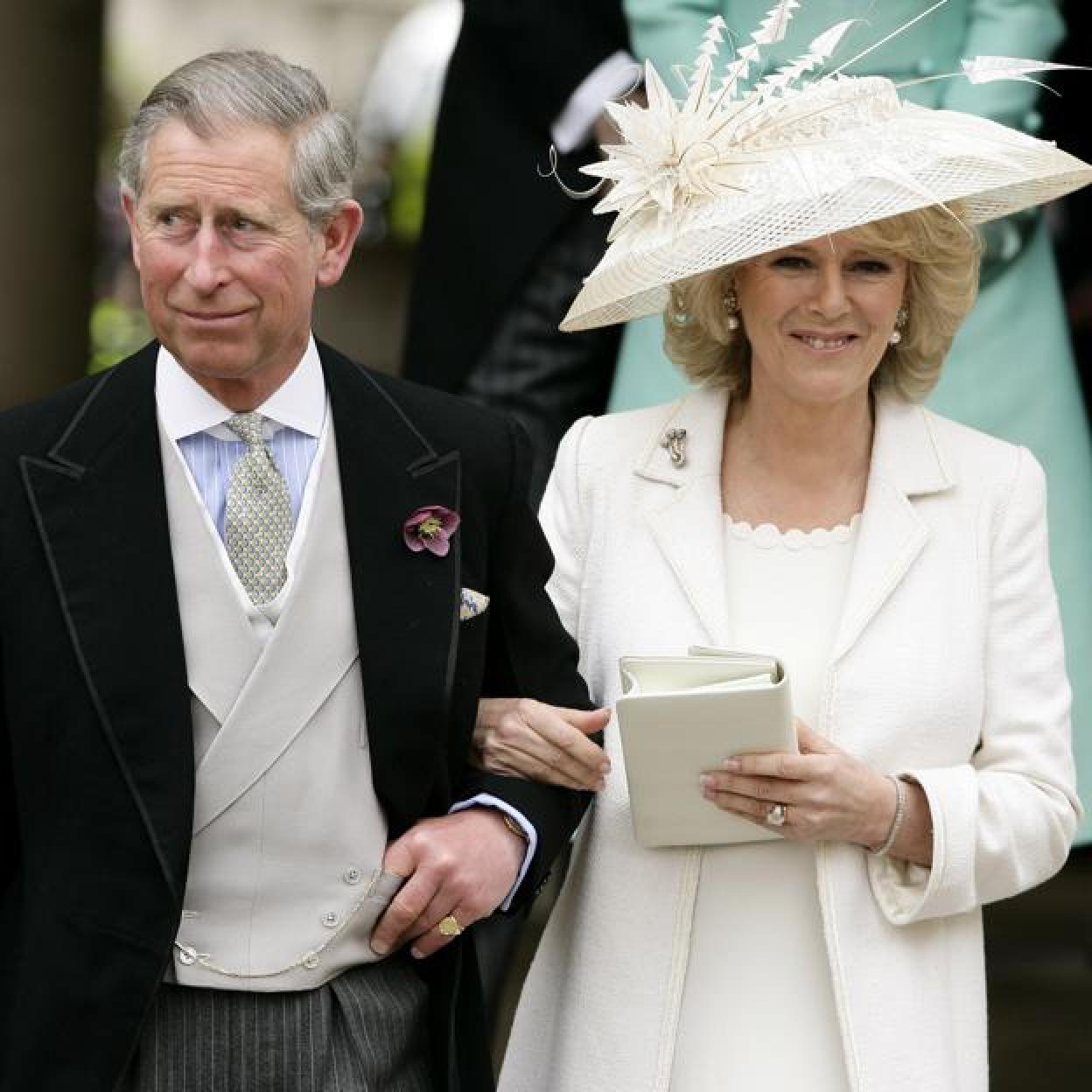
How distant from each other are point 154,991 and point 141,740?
0.28 meters

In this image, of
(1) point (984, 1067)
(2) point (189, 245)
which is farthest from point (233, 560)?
(1) point (984, 1067)

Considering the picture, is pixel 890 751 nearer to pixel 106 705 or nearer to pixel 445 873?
pixel 445 873

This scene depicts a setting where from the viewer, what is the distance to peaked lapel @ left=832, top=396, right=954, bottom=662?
3.13 m

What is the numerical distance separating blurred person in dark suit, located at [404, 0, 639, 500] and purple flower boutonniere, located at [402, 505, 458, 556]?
6.43 ft

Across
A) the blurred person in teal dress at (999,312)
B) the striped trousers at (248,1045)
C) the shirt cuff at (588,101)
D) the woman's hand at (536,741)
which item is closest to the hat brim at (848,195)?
the woman's hand at (536,741)

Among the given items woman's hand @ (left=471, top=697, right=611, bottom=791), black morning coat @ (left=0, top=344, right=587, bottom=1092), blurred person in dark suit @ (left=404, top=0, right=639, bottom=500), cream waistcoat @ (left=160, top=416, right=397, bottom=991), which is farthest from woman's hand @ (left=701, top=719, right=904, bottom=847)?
blurred person in dark suit @ (left=404, top=0, right=639, bottom=500)

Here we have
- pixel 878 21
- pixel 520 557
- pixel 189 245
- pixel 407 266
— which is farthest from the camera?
pixel 407 266

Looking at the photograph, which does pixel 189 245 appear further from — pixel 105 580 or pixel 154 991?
pixel 154 991

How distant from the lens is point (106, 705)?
262cm

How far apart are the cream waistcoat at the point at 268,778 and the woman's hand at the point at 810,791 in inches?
19.2

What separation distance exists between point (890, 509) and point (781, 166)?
477 mm

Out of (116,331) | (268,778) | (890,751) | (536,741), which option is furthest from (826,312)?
(116,331)

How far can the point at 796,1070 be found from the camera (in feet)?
10.1

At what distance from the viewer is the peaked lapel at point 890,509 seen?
10.3 ft
